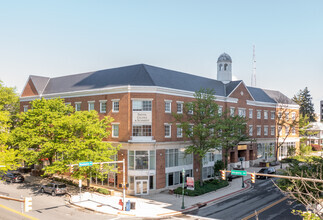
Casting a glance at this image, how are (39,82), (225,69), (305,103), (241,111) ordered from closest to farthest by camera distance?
(39,82)
(241,111)
(225,69)
(305,103)

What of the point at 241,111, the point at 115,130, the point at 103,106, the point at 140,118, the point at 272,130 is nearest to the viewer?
the point at 140,118

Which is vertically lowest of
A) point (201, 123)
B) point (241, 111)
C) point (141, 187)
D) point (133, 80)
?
point (141, 187)

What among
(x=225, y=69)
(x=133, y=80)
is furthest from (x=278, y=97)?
(x=133, y=80)

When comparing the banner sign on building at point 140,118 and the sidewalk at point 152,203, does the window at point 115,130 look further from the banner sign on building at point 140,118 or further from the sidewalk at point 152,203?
the sidewalk at point 152,203

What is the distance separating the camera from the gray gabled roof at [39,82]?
5506 centimetres

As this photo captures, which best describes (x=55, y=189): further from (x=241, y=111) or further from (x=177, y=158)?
(x=241, y=111)

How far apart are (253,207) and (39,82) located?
145 ft

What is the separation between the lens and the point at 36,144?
1517 inches

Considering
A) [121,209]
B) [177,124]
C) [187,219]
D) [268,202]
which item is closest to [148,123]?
[177,124]

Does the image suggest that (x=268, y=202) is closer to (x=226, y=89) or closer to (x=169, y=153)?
(x=169, y=153)

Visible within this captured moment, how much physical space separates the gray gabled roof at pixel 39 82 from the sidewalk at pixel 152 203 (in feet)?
89.0

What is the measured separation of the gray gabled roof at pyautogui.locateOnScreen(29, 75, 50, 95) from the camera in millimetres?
55056

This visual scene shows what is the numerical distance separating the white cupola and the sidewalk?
2492cm

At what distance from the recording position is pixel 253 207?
1254 inches
